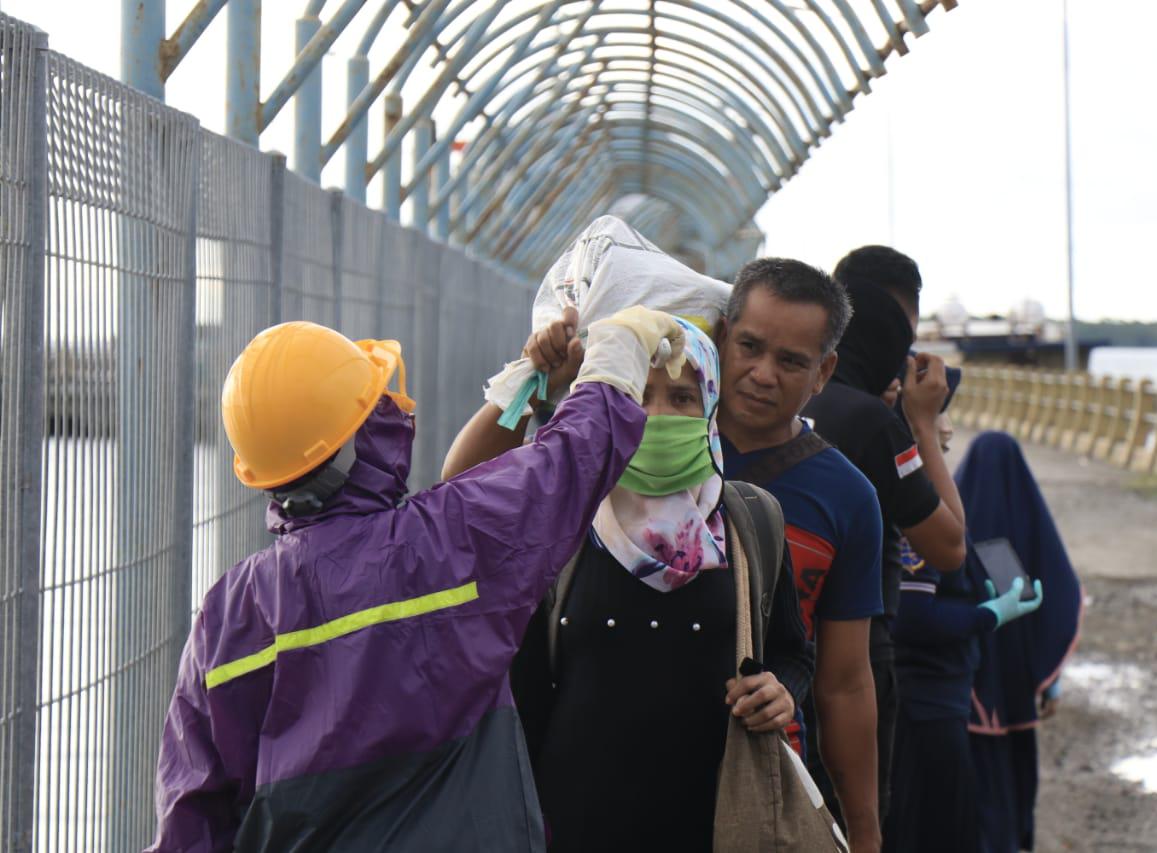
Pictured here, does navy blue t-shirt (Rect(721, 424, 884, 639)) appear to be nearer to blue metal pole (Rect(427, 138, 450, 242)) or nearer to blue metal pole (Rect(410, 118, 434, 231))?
blue metal pole (Rect(410, 118, 434, 231))

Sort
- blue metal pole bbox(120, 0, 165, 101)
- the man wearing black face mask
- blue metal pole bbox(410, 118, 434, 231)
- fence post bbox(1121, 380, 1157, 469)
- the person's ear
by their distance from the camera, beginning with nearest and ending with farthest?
1. the person's ear
2. the man wearing black face mask
3. blue metal pole bbox(120, 0, 165, 101)
4. blue metal pole bbox(410, 118, 434, 231)
5. fence post bbox(1121, 380, 1157, 469)

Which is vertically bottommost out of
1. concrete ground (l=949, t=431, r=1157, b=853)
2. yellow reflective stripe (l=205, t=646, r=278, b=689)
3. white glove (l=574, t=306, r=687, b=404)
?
concrete ground (l=949, t=431, r=1157, b=853)

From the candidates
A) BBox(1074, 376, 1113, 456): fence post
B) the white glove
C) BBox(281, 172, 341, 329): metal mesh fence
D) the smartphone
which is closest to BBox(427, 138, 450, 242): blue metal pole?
BBox(281, 172, 341, 329): metal mesh fence

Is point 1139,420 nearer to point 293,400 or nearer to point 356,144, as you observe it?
point 356,144

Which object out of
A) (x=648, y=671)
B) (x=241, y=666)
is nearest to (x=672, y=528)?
(x=648, y=671)

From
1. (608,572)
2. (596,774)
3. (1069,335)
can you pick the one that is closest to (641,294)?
(608,572)

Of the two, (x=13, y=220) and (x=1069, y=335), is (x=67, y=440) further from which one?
(x=1069, y=335)

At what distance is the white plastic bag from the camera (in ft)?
10.3

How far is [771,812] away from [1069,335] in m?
35.3

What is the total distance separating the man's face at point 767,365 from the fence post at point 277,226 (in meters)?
1.95

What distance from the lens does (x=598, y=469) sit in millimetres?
2523

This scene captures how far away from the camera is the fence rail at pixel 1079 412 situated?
22.1 m

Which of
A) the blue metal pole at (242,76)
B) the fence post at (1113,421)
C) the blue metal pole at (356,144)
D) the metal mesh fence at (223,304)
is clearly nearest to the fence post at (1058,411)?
the fence post at (1113,421)

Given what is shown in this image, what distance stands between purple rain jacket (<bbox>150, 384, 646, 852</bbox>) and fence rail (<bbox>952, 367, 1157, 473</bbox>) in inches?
789
